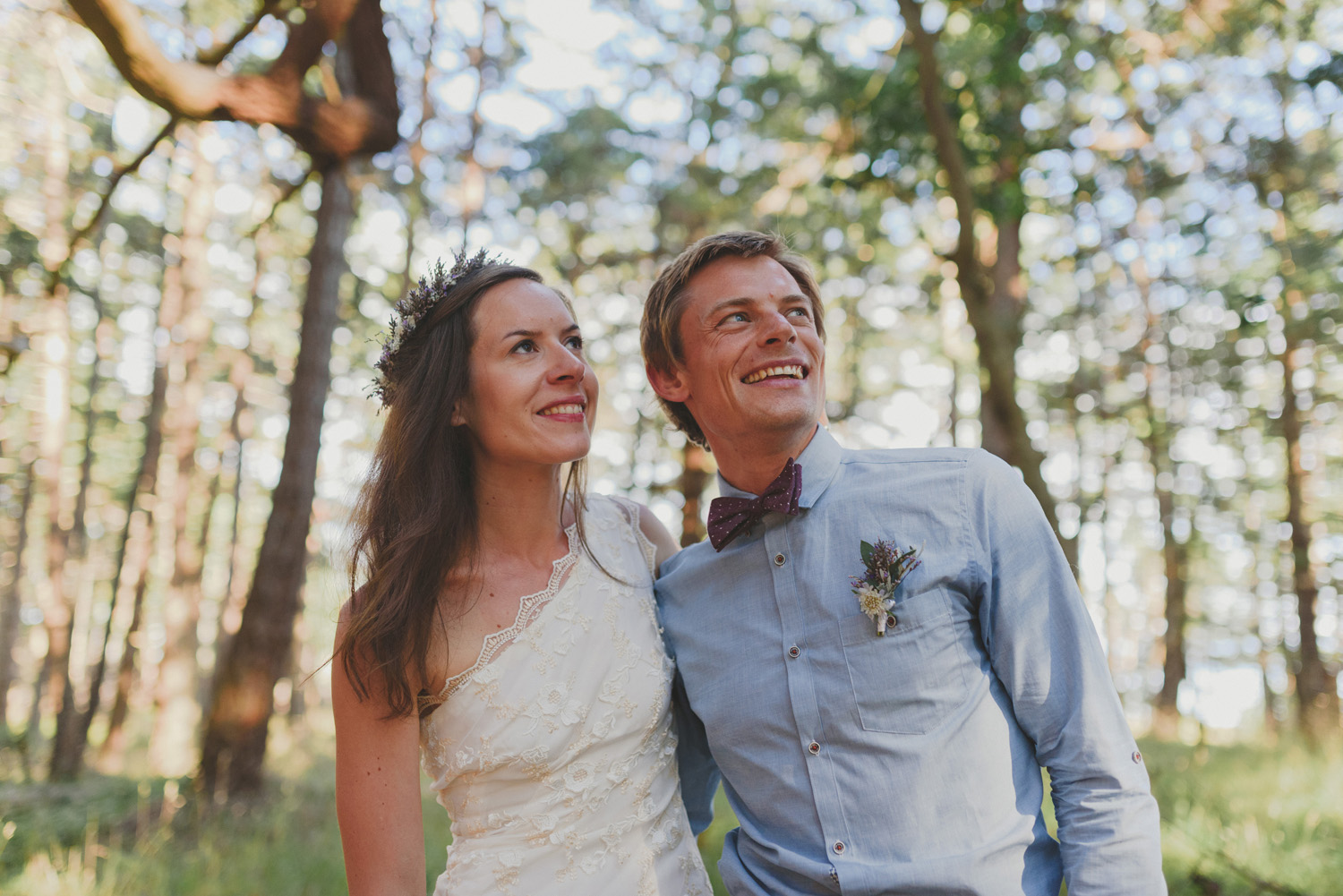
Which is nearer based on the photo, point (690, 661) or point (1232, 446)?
point (690, 661)

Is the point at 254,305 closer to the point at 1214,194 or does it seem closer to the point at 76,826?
the point at 76,826

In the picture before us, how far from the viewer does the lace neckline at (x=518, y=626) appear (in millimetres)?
2709

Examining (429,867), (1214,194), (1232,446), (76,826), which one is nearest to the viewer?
(429,867)

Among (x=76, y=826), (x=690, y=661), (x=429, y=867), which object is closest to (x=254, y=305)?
(x=76, y=826)

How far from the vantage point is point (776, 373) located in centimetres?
270

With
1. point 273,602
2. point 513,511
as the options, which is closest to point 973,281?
point 513,511

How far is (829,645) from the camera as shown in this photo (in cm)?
243

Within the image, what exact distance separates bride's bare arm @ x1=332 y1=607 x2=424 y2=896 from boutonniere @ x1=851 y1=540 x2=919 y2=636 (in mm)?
1383

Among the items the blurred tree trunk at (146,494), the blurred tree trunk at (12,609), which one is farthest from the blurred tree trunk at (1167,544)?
the blurred tree trunk at (12,609)

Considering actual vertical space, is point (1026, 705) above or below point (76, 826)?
above

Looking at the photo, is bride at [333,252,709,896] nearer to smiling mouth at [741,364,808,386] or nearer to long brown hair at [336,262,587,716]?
long brown hair at [336,262,587,716]

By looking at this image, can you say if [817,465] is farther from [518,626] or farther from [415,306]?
[415,306]

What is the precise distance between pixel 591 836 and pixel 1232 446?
20.0 m

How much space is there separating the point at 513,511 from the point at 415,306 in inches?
31.6
